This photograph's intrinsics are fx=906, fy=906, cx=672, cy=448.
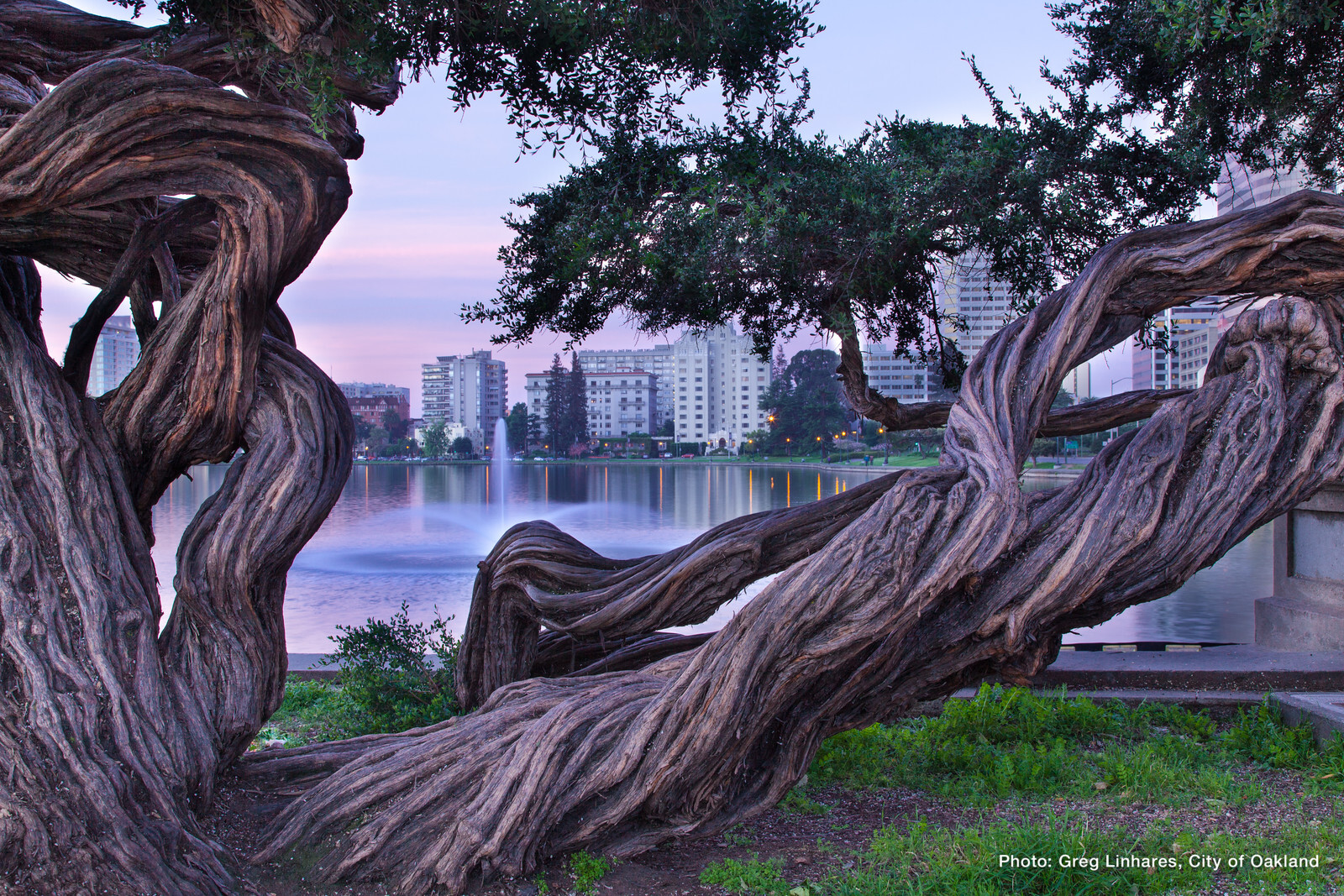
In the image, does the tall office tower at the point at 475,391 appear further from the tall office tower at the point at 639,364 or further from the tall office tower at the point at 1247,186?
the tall office tower at the point at 1247,186

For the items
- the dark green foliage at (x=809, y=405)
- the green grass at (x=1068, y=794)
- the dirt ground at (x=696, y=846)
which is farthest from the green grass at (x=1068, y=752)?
the dark green foliage at (x=809, y=405)

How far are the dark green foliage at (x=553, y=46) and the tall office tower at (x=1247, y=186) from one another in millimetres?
2408

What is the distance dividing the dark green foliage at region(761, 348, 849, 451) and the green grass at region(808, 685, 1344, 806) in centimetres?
4936

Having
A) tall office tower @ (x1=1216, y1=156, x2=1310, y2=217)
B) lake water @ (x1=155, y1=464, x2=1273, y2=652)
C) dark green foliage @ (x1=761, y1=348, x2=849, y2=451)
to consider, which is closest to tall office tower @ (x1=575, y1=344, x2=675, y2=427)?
dark green foliage @ (x1=761, y1=348, x2=849, y2=451)

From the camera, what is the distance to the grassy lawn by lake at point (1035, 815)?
2.61 meters

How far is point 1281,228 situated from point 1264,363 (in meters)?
0.54

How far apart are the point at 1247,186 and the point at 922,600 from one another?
463 centimetres

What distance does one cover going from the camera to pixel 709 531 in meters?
3.94

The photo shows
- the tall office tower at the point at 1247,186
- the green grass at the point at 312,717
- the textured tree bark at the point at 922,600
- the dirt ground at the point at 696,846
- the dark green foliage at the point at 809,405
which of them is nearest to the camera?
the dirt ground at the point at 696,846

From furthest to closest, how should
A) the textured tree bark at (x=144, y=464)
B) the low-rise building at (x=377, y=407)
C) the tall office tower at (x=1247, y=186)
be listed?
the low-rise building at (x=377, y=407), the tall office tower at (x=1247, y=186), the textured tree bark at (x=144, y=464)

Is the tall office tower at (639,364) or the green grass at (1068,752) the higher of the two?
the tall office tower at (639,364)

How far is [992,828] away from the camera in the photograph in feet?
9.36

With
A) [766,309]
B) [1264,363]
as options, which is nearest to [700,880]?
[1264,363]

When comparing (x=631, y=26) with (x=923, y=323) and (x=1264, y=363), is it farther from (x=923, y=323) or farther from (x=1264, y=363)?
(x=1264, y=363)
